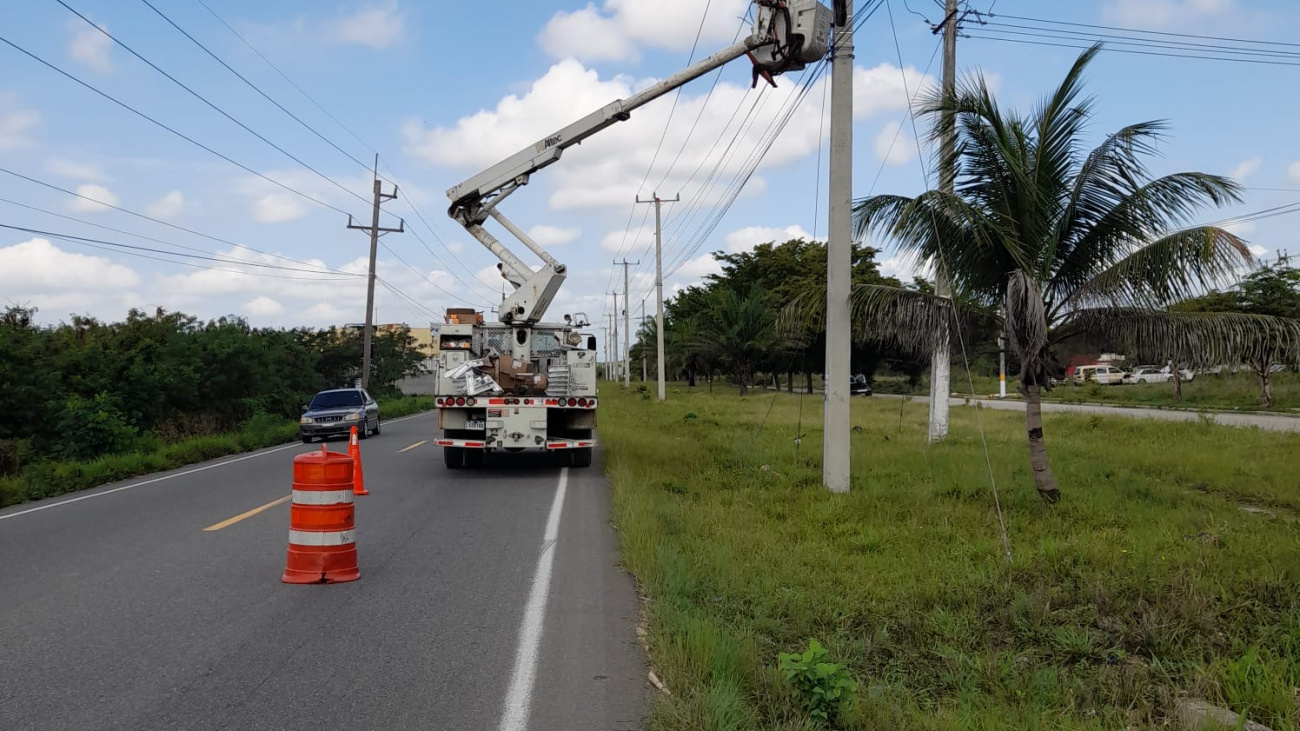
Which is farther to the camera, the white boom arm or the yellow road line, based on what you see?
the white boom arm

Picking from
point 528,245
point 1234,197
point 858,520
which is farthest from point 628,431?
point 1234,197

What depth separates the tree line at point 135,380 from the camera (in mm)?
18875

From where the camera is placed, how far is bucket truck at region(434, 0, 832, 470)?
1520 centimetres

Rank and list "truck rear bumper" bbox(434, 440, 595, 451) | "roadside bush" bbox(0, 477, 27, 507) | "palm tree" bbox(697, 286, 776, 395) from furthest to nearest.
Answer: "palm tree" bbox(697, 286, 776, 395), "truck rear bumper" bbox(434, 440, 595, 451), "roadside bush" bbox(0, 477, 27, 507)

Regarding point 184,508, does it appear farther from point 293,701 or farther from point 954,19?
point 954,19

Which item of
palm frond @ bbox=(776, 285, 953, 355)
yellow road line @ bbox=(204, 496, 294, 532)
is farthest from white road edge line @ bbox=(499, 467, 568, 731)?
palm frond @ bbox=(776, 285, 953, 355)

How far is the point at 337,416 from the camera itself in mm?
24438

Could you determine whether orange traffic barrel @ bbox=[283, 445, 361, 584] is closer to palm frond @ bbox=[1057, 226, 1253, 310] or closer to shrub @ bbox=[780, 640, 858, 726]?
shrub @ bbox=[780, 640, 858, 726]

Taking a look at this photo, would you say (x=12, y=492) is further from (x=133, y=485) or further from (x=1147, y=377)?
(x=1147, y=377)

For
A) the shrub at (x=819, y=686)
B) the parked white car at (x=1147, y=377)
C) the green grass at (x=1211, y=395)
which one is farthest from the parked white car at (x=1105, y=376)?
the shrub at (x=819, y=686)

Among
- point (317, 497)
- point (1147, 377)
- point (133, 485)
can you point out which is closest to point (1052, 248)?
point (317, 497)

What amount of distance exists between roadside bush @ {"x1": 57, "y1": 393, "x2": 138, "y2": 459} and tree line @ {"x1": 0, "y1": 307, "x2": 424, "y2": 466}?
0.02 m

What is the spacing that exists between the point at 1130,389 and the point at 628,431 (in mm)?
37326

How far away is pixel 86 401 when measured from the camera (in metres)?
19.5
